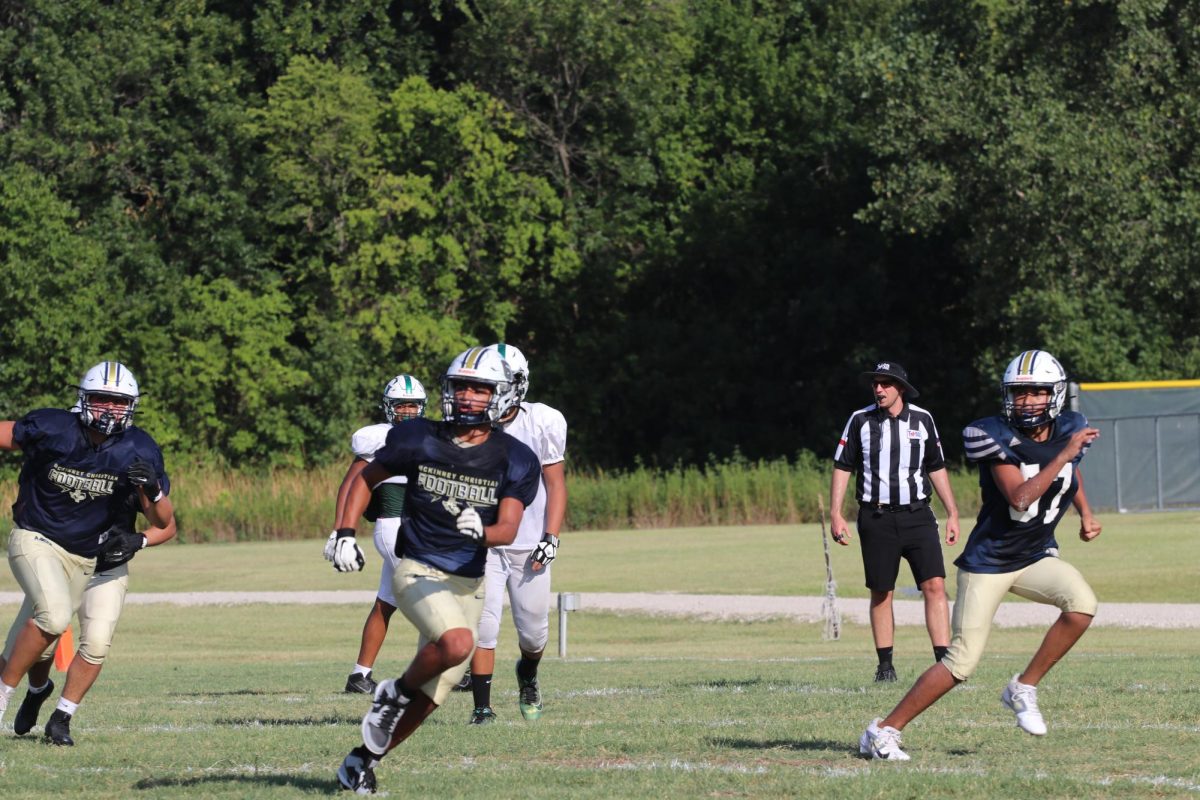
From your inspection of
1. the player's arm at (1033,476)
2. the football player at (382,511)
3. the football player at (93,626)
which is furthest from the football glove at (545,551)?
the player's arm at (1033,476)

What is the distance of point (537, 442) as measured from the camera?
9.76m

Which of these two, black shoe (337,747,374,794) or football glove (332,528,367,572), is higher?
football glove (332,528,367,572)

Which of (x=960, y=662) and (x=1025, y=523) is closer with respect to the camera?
(x=960, y=662)

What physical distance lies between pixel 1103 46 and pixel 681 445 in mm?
14757

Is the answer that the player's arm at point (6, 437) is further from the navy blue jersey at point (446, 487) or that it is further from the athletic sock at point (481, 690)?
the athletic sock at point (481, 690)

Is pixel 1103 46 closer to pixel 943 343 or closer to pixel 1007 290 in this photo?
pixel 1007 290

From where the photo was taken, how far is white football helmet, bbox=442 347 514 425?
24.1 feet

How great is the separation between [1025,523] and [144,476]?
4105 mm

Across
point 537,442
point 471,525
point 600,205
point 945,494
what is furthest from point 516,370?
point 600,205

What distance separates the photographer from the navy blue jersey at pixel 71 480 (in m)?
8.77

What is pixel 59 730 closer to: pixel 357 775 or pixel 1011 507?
pixel 357 775

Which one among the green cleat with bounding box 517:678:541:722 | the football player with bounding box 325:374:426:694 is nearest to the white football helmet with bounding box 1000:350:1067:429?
the green cleat with bounding box 517:678:541:722

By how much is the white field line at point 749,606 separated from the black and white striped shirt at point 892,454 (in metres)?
7.92

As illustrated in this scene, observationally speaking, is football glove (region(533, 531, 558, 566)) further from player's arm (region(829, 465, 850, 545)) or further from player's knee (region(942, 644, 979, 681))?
player's arm (region(829, 465, 850, 545))
